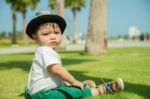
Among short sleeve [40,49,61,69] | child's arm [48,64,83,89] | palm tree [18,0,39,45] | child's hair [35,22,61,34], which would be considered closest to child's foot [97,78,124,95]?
child's arm [48,64,83,89]

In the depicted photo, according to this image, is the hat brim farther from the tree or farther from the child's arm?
the tree

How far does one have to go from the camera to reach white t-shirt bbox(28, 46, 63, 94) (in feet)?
17.3

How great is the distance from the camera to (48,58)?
5.22 m

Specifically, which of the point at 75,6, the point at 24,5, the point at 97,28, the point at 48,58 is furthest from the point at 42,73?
the point at 75,6

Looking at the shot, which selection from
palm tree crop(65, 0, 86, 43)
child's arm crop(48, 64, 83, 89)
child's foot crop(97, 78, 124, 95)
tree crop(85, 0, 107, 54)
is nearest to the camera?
child's arm crop(48, 64, 83, 89)

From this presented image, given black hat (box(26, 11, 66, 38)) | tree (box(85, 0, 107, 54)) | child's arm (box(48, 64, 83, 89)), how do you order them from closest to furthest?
child's arm (box(48, 64, 83, 89))
black hat (box(26, 11, 66, 38))
tree (box(85, 0, 107, 54))

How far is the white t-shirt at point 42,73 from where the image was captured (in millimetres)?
5258

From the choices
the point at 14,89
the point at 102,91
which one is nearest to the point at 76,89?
the point at 102,91

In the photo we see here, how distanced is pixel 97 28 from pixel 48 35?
1506cm

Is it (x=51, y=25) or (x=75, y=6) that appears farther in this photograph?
(x=75, y=6)

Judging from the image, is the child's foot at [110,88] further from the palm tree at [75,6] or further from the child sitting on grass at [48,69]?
the palm tree at [75,6]

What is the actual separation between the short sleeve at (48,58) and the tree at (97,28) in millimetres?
15051

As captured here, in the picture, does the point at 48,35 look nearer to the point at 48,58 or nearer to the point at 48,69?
the point at 48,58

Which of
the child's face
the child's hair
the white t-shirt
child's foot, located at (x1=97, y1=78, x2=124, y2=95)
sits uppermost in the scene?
the child's hair
